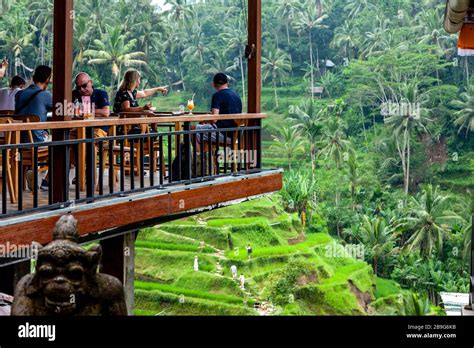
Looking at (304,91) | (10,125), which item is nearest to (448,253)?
(304,91)

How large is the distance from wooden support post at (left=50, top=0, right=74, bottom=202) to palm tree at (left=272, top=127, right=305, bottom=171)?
43451 mm

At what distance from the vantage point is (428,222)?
4316 centimetres

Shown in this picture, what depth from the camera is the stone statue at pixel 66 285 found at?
3.65 meters

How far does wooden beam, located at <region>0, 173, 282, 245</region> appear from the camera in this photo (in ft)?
20.2

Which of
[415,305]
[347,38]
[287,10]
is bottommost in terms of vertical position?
[415,305]

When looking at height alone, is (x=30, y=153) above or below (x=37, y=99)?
below

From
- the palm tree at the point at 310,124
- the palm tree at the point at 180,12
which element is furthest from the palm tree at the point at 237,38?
the palm tree at the point at 310,124

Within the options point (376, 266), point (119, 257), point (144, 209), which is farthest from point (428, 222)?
point (144, 209)

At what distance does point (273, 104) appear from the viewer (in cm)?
5450

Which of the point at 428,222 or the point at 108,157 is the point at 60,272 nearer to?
the point at 108,157

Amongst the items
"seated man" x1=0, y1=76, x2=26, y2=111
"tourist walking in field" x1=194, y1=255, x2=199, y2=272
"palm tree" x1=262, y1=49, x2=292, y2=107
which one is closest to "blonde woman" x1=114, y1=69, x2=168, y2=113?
"seated man" x1=0, y1=76, x2=26, y2=111

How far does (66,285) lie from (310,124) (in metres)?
47.4

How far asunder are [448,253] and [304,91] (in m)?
15.1

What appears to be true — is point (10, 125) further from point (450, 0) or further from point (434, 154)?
point (434, 154)
